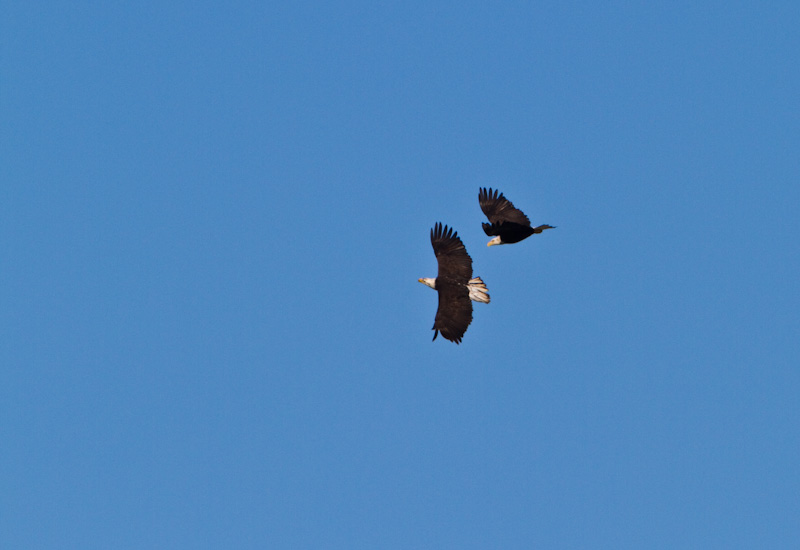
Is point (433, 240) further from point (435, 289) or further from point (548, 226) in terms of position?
point (548, 226)

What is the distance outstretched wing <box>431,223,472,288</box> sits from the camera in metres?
33.4

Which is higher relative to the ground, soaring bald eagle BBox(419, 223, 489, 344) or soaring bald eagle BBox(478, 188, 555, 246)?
soaring bald eagle BBox(478, 188, 555, 246)

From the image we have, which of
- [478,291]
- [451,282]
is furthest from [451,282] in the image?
[478,291]

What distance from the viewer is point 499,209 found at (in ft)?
121

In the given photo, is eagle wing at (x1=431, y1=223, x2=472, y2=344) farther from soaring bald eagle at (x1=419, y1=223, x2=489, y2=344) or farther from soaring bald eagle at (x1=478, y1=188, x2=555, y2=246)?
soaring bald eagle at (x1=478, y1=188, x2=555, y2=246)

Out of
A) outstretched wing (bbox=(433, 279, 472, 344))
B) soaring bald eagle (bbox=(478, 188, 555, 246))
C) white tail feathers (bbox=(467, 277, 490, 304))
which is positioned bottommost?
outstretched wing (bbox=(433, 279, 472, 344))

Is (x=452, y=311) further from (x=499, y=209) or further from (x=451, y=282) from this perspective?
(x=499, y=209)

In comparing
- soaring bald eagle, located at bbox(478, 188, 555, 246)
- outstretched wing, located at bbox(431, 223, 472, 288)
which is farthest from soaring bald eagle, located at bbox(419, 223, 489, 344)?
soaring bald eagle, located at bbox(478, 188, 555, 246)

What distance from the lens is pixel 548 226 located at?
3531cm

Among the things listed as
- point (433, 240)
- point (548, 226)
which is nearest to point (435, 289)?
point (433, 240)

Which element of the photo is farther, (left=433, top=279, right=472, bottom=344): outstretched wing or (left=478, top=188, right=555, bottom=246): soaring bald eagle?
(left=478, top=188, right=555, bottom=246): soaring bald eagle

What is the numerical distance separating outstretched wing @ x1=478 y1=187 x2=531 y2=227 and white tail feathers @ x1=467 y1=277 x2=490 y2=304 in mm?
2559

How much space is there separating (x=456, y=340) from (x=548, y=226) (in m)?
5.53

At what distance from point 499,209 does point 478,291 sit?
360 cm
